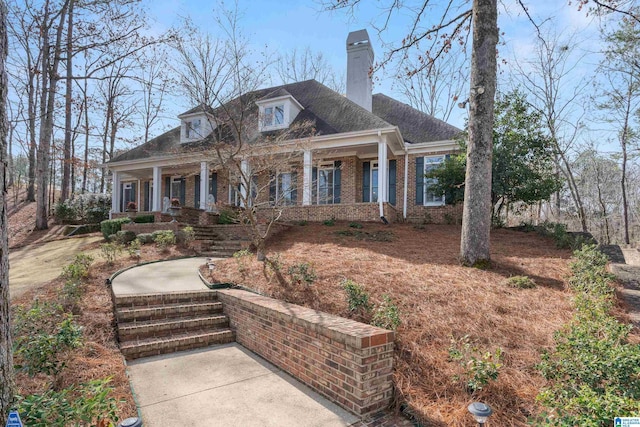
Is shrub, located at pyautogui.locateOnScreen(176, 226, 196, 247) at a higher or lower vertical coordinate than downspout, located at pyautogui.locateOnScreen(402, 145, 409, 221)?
lower

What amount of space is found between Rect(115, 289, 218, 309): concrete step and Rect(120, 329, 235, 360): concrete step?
0.70m

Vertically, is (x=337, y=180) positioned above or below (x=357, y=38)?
below

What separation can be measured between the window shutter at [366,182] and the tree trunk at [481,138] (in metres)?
8.54

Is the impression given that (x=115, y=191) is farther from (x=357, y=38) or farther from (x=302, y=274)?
(x=302, y=274)

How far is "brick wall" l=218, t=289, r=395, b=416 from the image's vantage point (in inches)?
117

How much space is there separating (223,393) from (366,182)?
1253 centimetres

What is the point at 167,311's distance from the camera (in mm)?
4785

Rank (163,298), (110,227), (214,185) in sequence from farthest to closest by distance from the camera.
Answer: (214,185), (110,227), (163,298)

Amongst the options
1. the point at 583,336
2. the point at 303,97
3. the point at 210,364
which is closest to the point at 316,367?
the point at 210,364

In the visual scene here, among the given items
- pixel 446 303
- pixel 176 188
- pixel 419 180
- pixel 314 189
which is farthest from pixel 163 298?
pixel 176 188

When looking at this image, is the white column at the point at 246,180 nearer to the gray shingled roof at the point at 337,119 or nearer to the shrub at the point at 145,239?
the gray shingled roof at the point at 337,119

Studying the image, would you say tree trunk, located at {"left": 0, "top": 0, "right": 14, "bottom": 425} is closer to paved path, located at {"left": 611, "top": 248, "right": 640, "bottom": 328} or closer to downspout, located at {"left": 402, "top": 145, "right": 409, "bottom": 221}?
paved path, located at {"left": 611, "top": 248, "right": 640, "bottom": 328}

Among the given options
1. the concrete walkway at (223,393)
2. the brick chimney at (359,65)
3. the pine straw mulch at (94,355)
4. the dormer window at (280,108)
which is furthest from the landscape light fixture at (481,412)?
the brick chimney at (359,65)

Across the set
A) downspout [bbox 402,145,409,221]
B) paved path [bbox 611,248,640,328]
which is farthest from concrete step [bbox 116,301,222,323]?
downspout [bbox 402,145,409,221]
